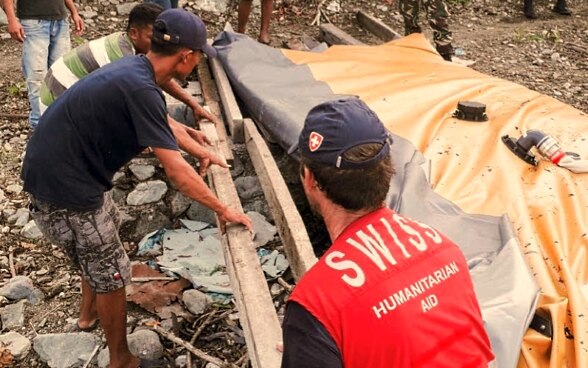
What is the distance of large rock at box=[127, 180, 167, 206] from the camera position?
409 centimetres

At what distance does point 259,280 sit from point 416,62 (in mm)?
3132

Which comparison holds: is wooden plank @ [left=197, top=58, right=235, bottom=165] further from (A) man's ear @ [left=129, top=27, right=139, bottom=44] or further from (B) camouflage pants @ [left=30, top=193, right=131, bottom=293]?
(B) camouflage pants @ [left=30, top=193, right=131, bottom=293]

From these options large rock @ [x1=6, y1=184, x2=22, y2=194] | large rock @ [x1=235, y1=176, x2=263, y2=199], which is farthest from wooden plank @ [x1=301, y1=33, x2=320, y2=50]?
large rock @ [x1=6, y1=184, x2=22, y2=194]

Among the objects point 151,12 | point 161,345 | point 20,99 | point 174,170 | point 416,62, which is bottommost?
point 20,99

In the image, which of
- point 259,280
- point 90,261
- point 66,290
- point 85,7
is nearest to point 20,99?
point 85,7

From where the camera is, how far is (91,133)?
8.17ft

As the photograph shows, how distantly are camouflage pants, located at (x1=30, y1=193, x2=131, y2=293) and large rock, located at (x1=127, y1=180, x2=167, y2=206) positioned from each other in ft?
4.35

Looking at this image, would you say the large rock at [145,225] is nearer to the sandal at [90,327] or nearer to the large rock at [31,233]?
the large rock at [31,233]

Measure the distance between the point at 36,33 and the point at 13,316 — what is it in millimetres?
2229

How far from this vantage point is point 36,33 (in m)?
4.42

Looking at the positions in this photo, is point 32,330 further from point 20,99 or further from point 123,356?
point 20,99

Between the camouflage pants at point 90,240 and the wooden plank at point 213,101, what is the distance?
120 cm

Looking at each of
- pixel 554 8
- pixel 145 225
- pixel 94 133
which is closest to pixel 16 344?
pixel 145 225

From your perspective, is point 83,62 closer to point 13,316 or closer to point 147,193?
point 147,193
